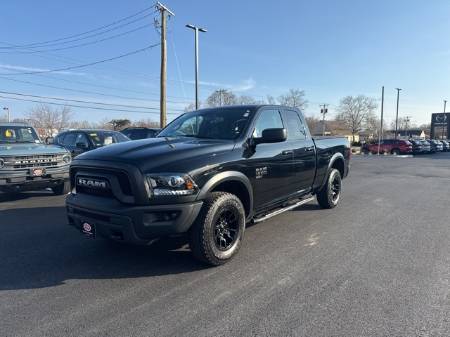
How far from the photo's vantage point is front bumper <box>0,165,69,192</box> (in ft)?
24.7

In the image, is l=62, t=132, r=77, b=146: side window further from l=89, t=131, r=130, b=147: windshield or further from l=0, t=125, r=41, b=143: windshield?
l=0, t=125, r=41, b=143: windshield

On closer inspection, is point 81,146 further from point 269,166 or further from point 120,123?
point 120,123

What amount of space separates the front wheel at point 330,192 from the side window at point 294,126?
1372 millimetres

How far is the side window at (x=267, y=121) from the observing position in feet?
16.1

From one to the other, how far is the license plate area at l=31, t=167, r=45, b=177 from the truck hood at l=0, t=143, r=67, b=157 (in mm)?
339

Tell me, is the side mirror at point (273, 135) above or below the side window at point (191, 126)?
below

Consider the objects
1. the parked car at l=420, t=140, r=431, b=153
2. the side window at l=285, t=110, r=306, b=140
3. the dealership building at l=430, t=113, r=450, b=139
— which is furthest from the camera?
the dealership building at l=430, t=113, r=450, b=139

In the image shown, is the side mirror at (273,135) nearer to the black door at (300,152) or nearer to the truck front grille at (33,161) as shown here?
the black door at (300,152)

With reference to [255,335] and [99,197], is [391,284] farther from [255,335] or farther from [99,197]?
[99,197]

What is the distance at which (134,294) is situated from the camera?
3.46m

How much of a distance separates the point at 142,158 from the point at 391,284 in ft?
9.42

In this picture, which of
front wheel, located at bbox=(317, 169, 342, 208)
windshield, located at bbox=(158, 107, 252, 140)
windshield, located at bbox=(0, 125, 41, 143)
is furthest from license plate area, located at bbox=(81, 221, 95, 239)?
windshield, located at bbox=(0, 125, 41, 143)

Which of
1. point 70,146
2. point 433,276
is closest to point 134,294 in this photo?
point 433,276

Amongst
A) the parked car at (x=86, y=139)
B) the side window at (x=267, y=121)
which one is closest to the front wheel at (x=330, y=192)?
the side window at (x=267, y=121)
